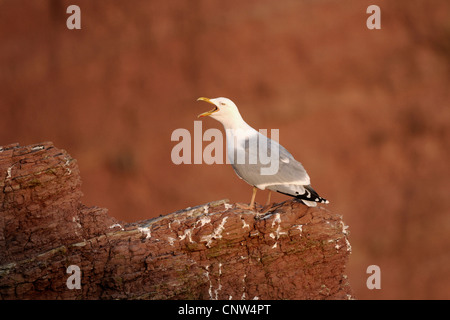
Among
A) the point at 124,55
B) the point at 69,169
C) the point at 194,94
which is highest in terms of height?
the point at 124,55

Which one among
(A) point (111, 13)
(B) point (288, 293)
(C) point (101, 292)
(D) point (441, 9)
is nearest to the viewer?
(C) point (101, 292)

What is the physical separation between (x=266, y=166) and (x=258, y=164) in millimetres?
64

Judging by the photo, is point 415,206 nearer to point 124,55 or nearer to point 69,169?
point 124,55

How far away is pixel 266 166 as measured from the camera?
4.68m

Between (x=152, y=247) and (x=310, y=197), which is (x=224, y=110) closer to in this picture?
(x=310, y=197)

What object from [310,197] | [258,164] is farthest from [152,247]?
[310,197]

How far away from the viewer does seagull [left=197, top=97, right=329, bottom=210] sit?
15.0 feet

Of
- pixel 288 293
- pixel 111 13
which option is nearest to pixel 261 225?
Answer: pixel 288 293

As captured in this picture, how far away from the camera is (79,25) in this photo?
11.3 m

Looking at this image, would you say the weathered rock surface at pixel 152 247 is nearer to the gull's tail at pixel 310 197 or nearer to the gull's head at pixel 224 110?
the gull's tail at pixel 310 197

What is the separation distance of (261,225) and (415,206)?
324 inches

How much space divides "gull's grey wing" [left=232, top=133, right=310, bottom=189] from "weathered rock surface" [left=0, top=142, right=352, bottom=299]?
0.26m

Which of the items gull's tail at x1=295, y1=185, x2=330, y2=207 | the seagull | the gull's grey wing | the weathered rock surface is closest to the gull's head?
the seagull

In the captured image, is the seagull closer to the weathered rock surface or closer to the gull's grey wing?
the gull's grey wing
